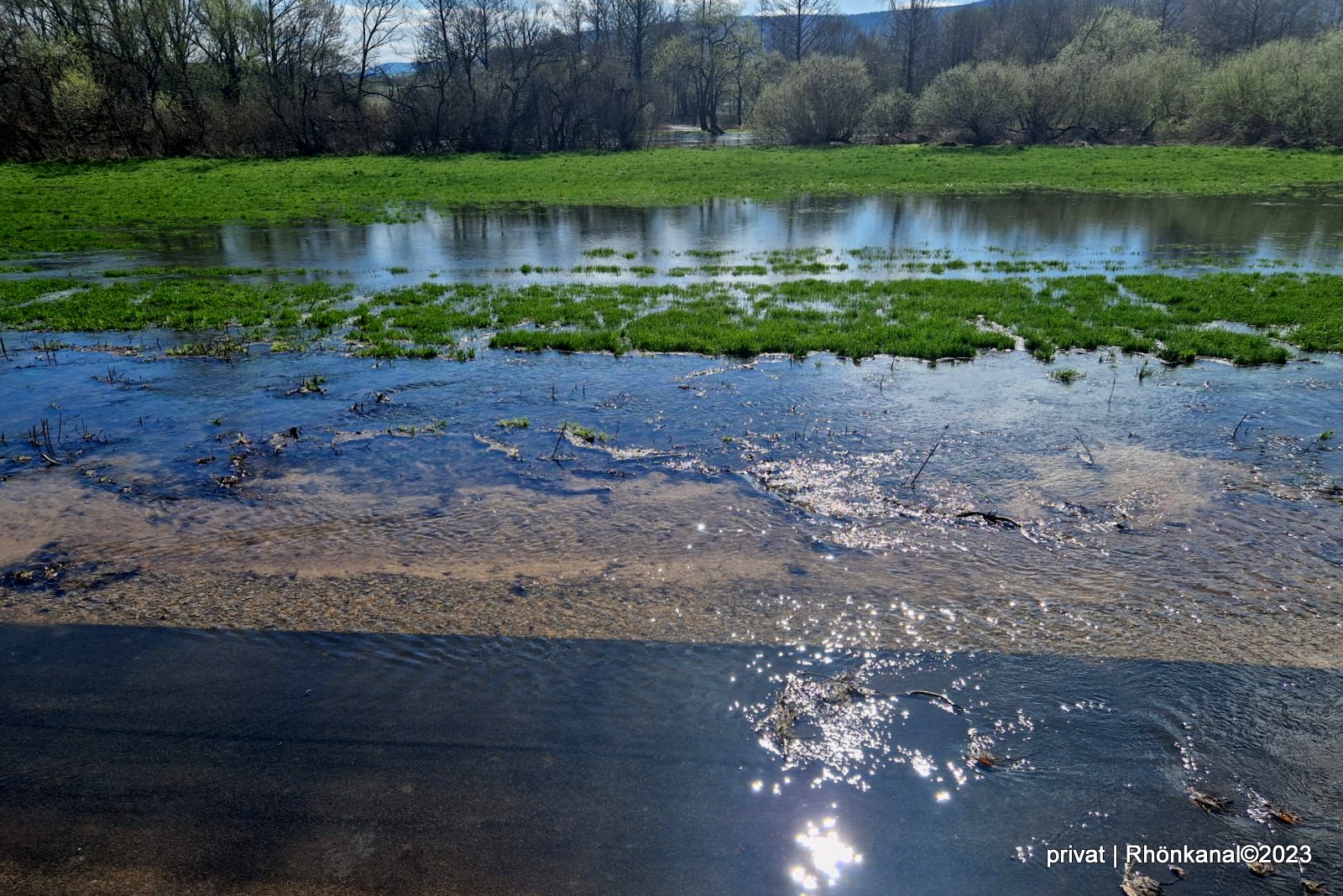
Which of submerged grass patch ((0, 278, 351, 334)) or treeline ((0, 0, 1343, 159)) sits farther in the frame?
treeline ((0, 0, 1343, 159))

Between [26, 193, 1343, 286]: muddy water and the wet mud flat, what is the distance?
12.5 metres

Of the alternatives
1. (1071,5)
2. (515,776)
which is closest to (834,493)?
(515,776)

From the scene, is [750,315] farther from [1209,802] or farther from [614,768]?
[1209,802]

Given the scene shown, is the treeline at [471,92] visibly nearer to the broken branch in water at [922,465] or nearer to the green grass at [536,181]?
the green grass at [536,181]

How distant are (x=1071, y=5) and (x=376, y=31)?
277 feet

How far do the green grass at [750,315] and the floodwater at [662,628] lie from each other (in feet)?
3.98

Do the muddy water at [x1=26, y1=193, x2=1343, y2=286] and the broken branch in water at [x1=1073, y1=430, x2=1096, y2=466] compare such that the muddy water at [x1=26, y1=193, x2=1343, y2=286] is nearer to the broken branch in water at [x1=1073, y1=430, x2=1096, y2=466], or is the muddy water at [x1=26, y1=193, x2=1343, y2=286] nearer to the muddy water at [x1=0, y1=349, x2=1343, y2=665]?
the muddy water at [x1=0, y1=349, x2=1343, y2=665]

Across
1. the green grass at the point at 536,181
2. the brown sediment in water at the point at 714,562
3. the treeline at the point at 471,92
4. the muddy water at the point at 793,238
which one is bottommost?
the brown sediment in water at the point at 714,562

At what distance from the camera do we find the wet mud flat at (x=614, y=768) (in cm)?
352

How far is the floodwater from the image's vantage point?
12.1 feet

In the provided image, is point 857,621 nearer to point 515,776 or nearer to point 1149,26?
point 515,776

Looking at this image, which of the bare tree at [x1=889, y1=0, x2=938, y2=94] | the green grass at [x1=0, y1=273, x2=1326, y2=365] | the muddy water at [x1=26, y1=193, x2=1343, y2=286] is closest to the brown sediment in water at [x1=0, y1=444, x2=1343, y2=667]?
the green grass at [x1=0, y1=273, x2=1326, y2=365]

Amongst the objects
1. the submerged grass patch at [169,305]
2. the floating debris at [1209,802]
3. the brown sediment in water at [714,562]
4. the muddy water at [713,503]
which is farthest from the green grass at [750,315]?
the floating debris at [1209,802]

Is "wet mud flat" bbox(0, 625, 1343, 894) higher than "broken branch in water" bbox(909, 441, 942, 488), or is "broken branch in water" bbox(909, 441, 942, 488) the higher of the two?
"broken branch in water" bbox(909, 441, 942, 488)
